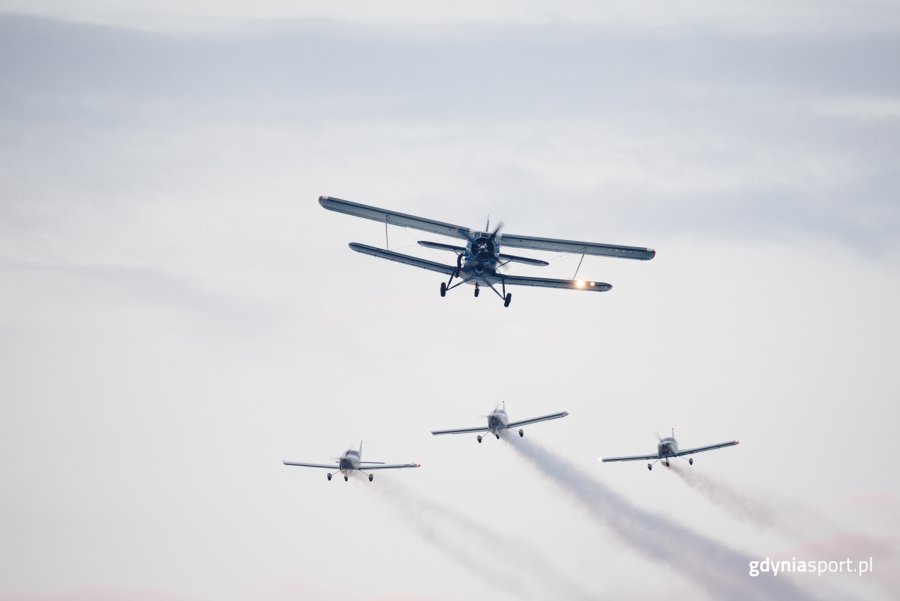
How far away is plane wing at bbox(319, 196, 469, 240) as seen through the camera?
83.3 meters

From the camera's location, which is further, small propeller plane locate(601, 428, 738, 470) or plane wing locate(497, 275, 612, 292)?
small propeller plane locate(601, 428, 738, 470)

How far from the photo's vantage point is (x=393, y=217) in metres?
84.4

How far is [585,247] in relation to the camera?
86.8 metres

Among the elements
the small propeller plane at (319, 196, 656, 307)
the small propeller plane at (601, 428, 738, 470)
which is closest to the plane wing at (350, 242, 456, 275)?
the small propeller plane at (319, 196, 656, 307)

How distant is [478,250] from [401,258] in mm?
4840

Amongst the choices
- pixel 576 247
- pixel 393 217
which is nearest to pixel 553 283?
pixel 576 247

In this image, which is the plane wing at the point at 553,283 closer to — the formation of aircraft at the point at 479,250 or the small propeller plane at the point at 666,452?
the formation of aircraft at the point at 479,250

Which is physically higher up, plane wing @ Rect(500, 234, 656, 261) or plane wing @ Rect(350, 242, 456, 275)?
plane wing @ Rect(500, 234, 656, 261)

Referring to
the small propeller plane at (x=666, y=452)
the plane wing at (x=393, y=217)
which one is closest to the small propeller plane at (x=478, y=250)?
the plane wing at (x=393, y=217)

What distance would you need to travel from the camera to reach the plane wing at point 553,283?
274 feet

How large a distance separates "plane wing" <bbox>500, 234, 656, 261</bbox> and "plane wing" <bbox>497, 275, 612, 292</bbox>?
2284 mm

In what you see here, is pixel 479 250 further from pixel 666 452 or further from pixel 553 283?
pixel 666 452

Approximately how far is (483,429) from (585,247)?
27733 mm

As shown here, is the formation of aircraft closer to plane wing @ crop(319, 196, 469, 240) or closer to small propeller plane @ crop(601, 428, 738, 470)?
plane wing @ crop(319, 196, 469, 240)
